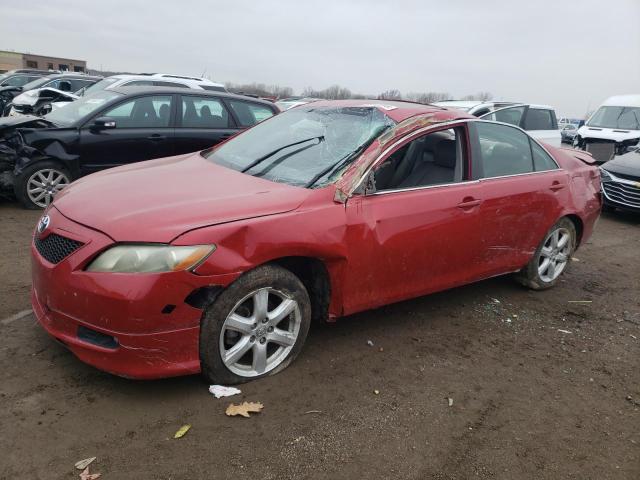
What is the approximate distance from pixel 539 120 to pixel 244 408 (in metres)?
10.6

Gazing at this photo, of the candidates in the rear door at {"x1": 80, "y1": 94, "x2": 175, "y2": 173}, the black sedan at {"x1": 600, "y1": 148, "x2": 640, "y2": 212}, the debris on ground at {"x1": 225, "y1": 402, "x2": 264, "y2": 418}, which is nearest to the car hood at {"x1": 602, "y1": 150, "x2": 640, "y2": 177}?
the black sedan at {"x1": 600, "y1": 148, "x2": 640, "y2": 212}

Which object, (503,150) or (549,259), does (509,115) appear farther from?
(503,150)

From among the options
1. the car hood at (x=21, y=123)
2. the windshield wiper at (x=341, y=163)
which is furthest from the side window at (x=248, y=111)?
the windshield wiper at (x=341, y=163)

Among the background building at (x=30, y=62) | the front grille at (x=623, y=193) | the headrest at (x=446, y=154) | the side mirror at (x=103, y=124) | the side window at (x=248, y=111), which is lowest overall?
the background building at (x=30, y=62)

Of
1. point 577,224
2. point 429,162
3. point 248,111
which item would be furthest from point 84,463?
point 248,111

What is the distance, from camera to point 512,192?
162 inches

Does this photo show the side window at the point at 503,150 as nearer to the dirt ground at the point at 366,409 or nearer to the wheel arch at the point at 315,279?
the dirt ground at the point at 366,409

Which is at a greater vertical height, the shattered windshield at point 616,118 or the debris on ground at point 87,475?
the shattered windshield at point 616,118

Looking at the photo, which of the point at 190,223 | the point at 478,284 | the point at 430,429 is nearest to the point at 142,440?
the point at 190,223

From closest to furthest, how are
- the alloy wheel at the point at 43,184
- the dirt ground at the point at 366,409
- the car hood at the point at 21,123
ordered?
1. the dirt ground at the point at 366,409
2. the car hood at the point at 21,123
3. the alloy wheel at the point at 43,184

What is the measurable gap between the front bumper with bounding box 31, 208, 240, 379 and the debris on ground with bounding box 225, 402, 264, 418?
10.8 inches

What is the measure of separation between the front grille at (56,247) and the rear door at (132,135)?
4.09 metres

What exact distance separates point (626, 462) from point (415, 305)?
6.40 ft

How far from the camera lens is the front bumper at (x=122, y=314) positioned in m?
2.52
